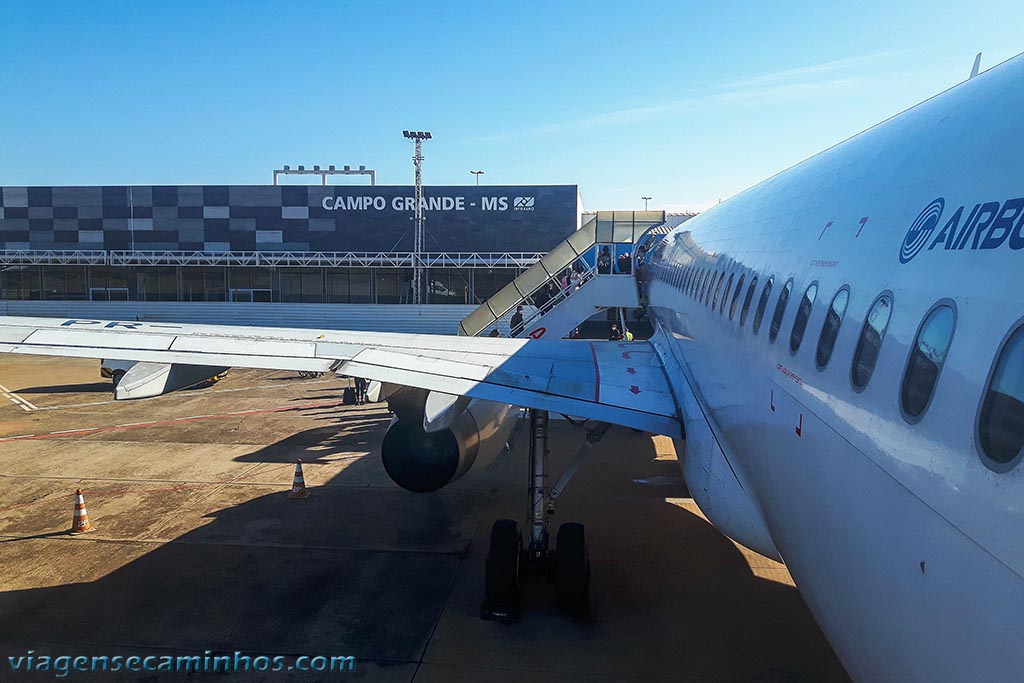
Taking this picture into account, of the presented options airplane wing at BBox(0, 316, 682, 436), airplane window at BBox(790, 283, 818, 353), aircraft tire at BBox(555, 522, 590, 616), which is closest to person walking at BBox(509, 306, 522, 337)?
airplane wing at BBox(0, 316, 682, 436)

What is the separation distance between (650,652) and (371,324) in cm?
2906

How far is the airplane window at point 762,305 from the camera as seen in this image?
5291mm

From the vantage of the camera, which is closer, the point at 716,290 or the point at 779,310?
the point at 779,310

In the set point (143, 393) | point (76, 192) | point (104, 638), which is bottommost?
point (104, 638)

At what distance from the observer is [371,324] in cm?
3453

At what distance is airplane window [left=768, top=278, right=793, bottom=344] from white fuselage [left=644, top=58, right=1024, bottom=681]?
0.07 meters

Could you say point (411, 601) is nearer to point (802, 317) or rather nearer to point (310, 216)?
point (802, 317)

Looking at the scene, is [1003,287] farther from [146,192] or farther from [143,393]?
[146,192]

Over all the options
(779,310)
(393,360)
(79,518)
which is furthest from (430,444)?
(79,518)

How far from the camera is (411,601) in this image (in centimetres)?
794

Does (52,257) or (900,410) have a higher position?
(52,257)

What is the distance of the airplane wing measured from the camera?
7297mm

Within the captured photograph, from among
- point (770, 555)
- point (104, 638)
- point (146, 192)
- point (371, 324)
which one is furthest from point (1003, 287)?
point (146, 192)

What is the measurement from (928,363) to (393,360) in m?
5.70
